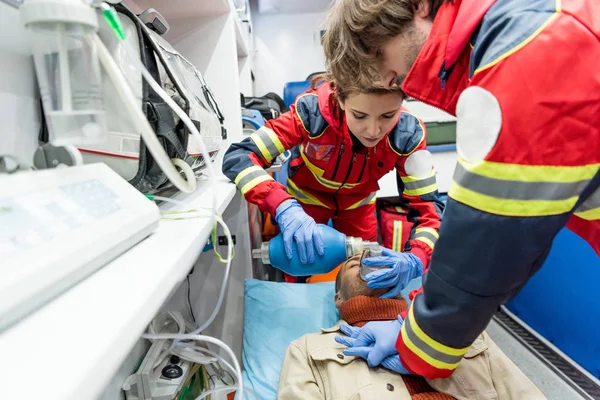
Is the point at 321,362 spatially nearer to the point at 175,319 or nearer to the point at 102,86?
the point at 175,319

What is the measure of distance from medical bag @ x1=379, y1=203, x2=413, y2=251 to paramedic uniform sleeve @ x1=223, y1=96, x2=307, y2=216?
49.4 inches

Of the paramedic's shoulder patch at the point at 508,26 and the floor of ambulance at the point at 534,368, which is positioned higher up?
the paramedic's shoulder patch at the point at 508,26

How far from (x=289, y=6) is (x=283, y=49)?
340mm

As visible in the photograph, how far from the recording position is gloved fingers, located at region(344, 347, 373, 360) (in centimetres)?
92

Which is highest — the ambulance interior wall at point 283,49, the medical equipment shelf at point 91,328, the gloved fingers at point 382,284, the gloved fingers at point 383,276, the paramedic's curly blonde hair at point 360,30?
the ambulance interior wall at point 283,49

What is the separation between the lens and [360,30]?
2.34 ft

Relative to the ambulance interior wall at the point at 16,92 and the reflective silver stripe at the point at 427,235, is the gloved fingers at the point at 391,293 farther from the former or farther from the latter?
the ambulance interior wall at the point at 16,92

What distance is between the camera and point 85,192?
1.42ft

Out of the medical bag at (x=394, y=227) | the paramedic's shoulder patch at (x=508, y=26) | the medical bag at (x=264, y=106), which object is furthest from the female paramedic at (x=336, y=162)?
the medical bag at (x=394, y=227)

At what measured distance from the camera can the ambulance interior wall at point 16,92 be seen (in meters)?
0.46

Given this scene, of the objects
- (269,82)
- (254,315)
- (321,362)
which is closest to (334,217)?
(254,315)

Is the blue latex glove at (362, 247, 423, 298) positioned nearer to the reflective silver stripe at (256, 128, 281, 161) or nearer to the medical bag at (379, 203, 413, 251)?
the reflective silver stripe at (256, 128, 281, 161)

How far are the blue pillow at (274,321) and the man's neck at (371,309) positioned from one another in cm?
16

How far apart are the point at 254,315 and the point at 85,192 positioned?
3.15ft
